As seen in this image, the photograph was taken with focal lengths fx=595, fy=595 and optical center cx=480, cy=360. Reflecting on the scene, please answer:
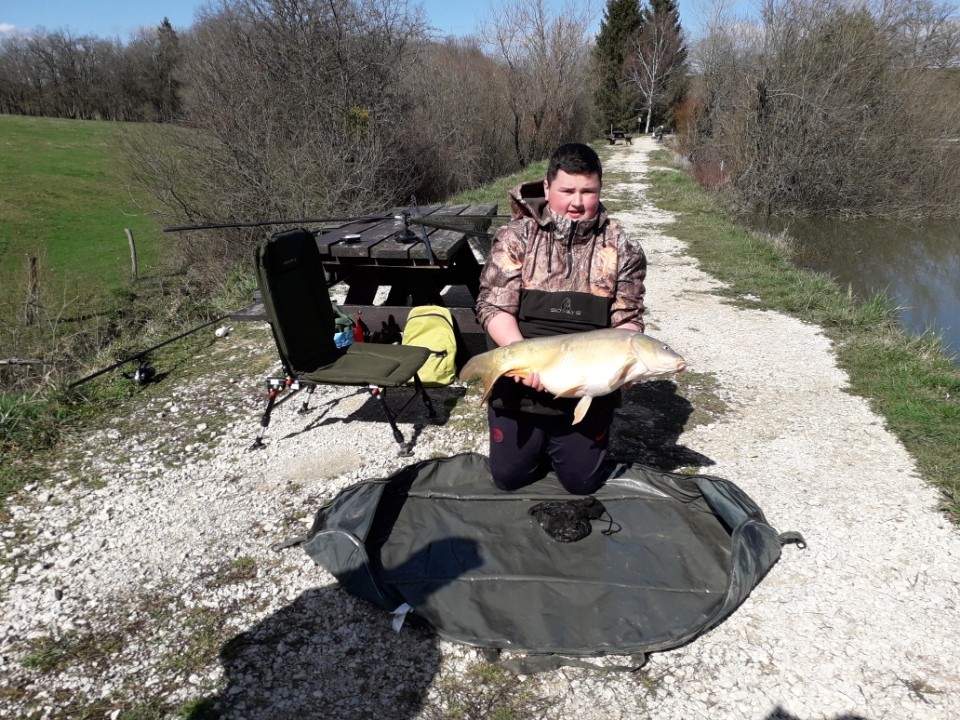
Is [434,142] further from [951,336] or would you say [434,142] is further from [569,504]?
A: [569,504]

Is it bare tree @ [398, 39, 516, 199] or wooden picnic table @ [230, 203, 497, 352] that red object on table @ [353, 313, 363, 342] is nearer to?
wooden picnic table @ [230, 203, 497, 352]

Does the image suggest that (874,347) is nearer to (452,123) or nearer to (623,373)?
(623,373)

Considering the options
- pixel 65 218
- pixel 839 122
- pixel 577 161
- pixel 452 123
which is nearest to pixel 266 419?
pixel 577 161

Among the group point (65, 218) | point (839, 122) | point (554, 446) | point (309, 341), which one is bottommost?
point (65, 218)

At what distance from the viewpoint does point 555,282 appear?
290 cm

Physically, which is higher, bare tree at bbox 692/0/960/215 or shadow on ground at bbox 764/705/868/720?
bare tree at bbox 692/0/960/215

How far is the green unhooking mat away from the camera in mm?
2498

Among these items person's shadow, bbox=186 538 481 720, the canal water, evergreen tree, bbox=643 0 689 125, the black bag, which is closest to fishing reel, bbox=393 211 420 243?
the black bag

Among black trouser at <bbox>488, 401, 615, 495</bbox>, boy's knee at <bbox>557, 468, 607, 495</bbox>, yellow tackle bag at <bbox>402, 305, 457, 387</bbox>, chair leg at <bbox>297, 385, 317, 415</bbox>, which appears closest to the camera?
black trouser at <bbox>488, 401, 615, 495</bbox>

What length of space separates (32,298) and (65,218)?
62.4 feet

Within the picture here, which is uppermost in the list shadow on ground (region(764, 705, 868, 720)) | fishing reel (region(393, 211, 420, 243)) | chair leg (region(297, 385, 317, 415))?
fishing reel (region(393, 211, 420, 243))

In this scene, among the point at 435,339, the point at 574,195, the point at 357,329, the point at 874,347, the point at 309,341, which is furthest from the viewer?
the point at 874,347

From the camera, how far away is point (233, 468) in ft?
12.5

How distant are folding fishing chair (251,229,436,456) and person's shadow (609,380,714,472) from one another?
1.40 metres
